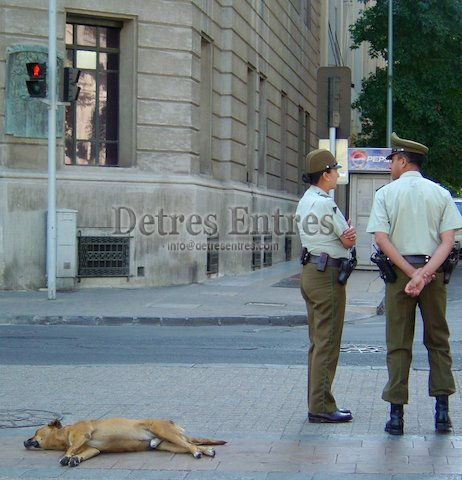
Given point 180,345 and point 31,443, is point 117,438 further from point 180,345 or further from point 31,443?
point 180,345

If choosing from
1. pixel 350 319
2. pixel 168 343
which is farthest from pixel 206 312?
pixel 168 343

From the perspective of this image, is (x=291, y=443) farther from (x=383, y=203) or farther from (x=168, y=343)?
(x=168, y=343)

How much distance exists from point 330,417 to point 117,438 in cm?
171

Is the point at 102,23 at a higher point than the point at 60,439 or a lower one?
higher

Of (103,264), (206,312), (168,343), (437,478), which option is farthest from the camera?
(103,264)

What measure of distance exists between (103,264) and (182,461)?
14124 millimetres

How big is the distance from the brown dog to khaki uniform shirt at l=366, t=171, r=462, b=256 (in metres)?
1.88

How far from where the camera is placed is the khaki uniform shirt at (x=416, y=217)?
691 centimetres

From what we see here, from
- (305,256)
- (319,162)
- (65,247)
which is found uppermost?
(319,162)

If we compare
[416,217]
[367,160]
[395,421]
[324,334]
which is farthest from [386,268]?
[367,160]

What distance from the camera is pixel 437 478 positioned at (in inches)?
226

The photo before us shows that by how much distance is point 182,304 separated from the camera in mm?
17188

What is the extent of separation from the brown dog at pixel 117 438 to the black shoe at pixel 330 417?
121 centimetres

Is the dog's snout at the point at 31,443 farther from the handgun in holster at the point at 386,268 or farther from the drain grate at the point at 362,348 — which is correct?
the drain grate at the point at 362,348
